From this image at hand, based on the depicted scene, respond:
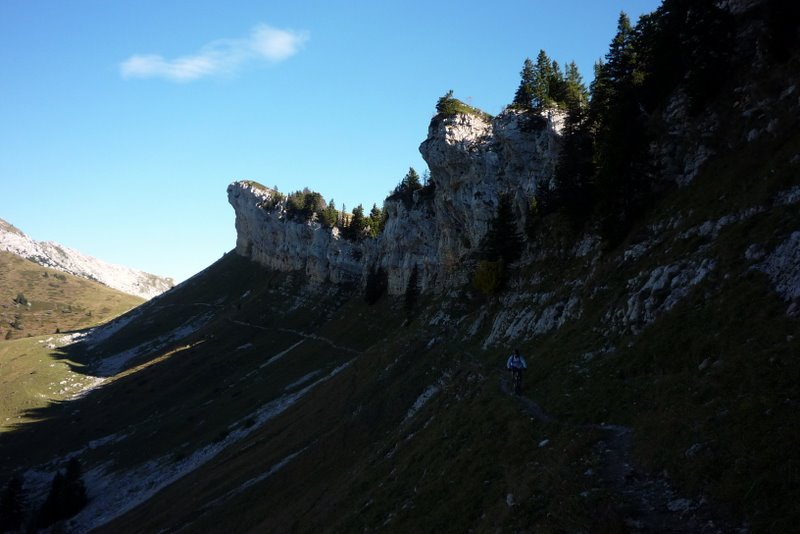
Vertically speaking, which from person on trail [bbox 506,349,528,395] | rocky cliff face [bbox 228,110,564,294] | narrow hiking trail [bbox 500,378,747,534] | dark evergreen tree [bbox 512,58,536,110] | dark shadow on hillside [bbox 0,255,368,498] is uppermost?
dark evergreen tree [bbox 512,58,536,110]

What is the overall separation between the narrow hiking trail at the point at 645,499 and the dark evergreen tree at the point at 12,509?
92033 millimetres

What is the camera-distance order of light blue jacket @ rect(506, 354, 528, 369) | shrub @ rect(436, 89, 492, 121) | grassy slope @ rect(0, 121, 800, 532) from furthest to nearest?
1. shrub @ rect(436, 89, 492, 121)
2. light blue jacket @ rect(506, 354, 528, 369)
3. grassy slope @ rect(0, 121, 800, 532)

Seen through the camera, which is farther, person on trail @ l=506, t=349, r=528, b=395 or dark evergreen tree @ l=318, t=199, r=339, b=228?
dark evergreen tree @ l=318, t=199, r=339, b=228

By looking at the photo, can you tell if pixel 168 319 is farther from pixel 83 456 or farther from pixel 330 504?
pixel 330 504

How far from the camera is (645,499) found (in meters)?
14.3

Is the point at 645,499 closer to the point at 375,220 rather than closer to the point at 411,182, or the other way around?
the point at 411,182

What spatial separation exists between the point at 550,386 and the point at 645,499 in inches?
547

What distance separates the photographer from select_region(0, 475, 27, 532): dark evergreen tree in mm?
74062

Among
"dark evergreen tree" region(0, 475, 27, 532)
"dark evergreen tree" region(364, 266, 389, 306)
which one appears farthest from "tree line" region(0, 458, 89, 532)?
"dark evergreen tree" region(364, 266, 389, 306)

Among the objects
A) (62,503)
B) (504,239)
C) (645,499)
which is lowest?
(62,503)

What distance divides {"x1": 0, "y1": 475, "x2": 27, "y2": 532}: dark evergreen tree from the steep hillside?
8.65 m

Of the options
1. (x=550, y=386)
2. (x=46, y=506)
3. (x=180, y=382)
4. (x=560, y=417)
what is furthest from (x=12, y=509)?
(x=560, y=417)

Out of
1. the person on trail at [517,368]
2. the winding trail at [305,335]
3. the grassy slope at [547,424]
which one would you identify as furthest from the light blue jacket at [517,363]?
the winding trail at [305,335]

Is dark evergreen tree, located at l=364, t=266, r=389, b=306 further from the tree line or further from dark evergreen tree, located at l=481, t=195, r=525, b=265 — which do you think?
the tree line
